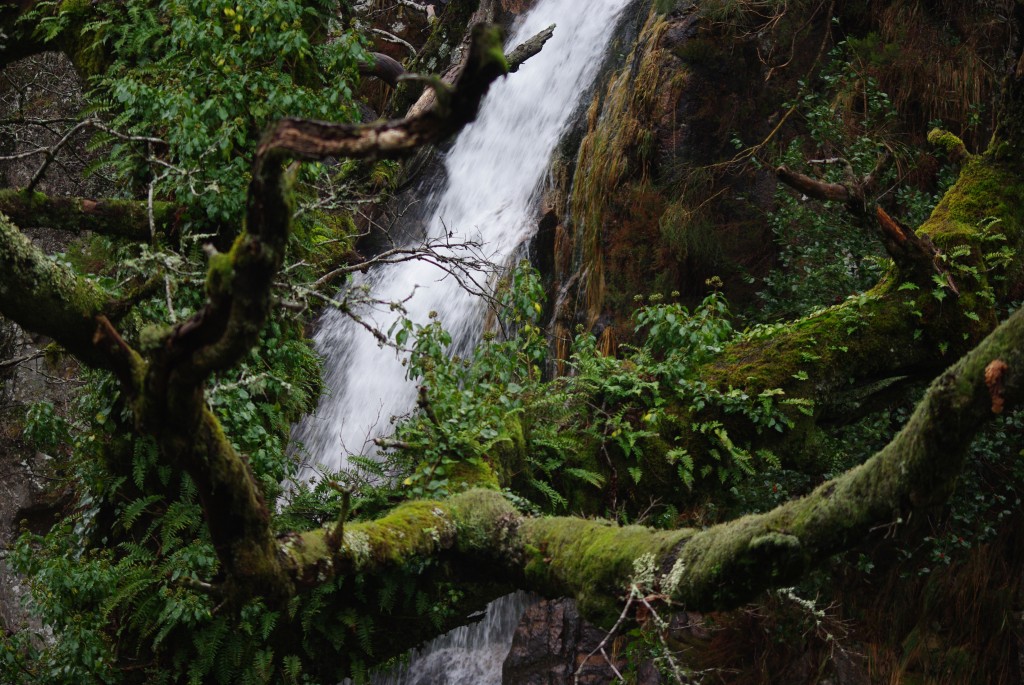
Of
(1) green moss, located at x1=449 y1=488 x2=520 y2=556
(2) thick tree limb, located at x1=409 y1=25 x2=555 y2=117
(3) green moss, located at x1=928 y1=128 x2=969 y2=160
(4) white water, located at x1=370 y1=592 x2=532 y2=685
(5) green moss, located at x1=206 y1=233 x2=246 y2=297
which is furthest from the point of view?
(2) thick tree limb, located at x1=409 y1=25 x2=555 y2=117

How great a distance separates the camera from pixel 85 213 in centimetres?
619

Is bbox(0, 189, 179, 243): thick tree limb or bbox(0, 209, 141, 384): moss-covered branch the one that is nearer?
bbox(0, 209, 141, 384): moss-covered branch

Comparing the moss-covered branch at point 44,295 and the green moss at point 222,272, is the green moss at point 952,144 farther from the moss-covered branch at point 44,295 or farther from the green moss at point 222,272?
the moss-covered branch at point 44,295

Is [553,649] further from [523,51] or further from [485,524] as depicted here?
[523,51]

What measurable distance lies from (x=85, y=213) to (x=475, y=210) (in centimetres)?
736

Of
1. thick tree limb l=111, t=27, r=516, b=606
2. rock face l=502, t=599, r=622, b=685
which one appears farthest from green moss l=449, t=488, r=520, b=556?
rock face l=502, t=599, r=622, b=685

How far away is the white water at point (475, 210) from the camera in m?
11.1

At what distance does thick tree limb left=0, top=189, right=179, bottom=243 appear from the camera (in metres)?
6.10

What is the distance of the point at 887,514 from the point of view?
317 cm

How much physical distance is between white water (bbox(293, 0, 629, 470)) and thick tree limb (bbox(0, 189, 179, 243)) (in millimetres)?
3992

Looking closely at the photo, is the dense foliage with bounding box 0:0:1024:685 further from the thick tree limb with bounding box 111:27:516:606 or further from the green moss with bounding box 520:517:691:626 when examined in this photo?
the thick tree limb with bounding box 111:27:516:606

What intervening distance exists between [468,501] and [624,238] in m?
5.82

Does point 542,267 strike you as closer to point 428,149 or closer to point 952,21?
point 428,149

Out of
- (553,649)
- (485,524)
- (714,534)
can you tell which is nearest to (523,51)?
(553,649)
